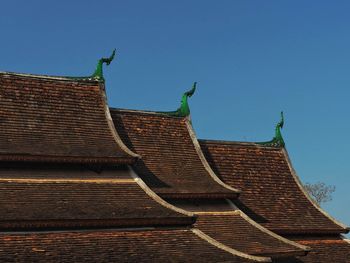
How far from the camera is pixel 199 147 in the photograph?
2611 centimetres

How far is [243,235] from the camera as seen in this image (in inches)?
901

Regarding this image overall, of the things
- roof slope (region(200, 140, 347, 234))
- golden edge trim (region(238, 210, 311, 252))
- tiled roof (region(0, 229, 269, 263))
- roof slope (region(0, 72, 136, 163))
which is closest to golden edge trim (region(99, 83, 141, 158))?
roof slope (region(0, 72, 136, 163))

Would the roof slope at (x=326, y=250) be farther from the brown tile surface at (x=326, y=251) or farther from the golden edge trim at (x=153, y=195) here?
the golden edge trim at (x=153, y=195)

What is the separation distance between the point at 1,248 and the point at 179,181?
832 cm

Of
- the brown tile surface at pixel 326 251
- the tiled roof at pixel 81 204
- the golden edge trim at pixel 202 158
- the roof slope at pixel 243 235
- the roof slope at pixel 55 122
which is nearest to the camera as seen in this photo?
the tiled roof at pixel 81 204

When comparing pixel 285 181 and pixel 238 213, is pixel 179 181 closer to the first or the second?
pixel 238 213

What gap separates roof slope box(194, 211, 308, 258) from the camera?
72.3 ft

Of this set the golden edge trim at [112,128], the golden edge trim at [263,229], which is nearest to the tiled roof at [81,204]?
the golden edge trim at [112,128]

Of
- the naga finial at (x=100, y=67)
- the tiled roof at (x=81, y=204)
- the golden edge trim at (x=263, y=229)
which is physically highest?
the naga finial at (x=100, y=67)

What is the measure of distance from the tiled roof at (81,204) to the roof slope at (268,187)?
6100 mm

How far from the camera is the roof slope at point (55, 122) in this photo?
2019 centimetres

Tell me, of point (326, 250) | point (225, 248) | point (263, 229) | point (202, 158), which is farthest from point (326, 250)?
point (225, 248)

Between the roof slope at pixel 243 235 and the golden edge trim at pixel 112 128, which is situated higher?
the golden edge trim at pixel 112 128

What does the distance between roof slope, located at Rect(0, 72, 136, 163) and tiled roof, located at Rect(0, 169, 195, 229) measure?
2.06 ft
